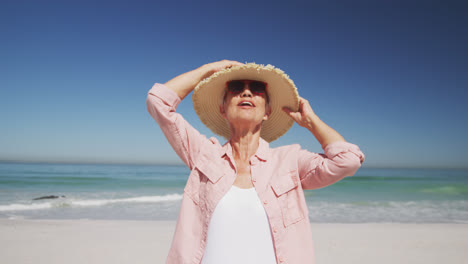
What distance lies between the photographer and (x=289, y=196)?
5.39 feet

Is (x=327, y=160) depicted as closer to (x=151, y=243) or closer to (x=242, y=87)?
(x=242, y=87)

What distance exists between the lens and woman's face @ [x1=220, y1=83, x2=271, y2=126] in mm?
1790

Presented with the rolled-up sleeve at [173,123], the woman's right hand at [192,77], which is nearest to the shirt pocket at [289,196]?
the rolled-up sleeve at [173,123]

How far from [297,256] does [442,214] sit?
12.1 metres

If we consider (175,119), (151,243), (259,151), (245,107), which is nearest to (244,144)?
(259,151)

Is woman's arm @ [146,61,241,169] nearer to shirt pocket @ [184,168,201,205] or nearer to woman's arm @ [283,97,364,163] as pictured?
shirt pocket @ [184,168,201,205]

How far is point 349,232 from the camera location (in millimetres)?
6965

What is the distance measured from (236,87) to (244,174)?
53 cm

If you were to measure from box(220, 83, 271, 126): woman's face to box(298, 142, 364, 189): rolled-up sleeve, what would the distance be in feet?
1.20

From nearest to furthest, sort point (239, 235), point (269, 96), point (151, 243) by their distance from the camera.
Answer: point (239, 235), point (269, 96), point (151, 243)

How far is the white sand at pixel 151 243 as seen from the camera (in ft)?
17.2

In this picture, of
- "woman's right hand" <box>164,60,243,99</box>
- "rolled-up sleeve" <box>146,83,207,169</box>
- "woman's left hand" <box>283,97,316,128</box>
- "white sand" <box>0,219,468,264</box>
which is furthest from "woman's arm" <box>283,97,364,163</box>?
"white sand" <box>0,219,468,264</box>

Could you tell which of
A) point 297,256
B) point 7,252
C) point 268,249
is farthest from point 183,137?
point 7,252

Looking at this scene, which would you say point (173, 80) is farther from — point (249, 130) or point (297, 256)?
point (297, 256)
